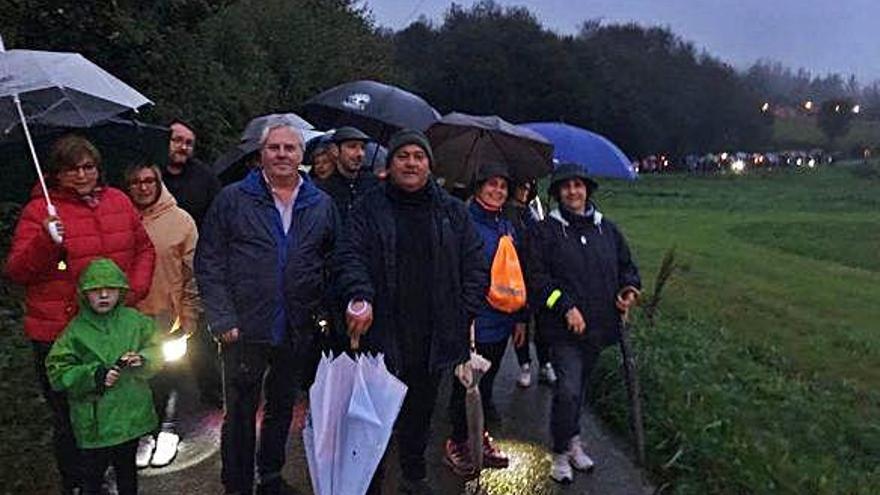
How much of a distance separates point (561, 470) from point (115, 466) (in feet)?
8.05

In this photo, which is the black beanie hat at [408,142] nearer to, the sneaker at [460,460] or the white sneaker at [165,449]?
the sneaker at [460,460]

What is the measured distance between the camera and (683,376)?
802 centimetres

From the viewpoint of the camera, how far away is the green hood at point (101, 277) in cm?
406

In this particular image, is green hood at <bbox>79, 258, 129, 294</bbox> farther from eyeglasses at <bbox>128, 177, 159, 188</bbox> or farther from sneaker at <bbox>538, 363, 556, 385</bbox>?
sneaker at <bbox>538, 363, 556, 385</bbox>

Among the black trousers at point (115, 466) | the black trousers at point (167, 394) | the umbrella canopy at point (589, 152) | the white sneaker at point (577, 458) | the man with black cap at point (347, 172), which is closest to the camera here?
the black trousers at point (115, 466)

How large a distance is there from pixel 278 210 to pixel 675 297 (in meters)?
11.8

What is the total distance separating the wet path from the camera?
5.18m

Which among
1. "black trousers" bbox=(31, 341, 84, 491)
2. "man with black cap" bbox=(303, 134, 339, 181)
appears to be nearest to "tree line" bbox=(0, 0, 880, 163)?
"man with black cap" bbox=(303, 134, 339, 181)

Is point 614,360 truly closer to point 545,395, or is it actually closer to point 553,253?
point 545,395

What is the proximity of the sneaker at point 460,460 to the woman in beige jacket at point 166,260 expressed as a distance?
1659 mm

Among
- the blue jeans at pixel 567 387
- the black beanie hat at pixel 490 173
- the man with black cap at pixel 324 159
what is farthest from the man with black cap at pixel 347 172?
the blue jeans at pixel 567 387

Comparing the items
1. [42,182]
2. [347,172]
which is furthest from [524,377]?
[42,182]

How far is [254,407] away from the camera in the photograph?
4531 mm

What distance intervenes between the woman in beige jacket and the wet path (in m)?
0.33
